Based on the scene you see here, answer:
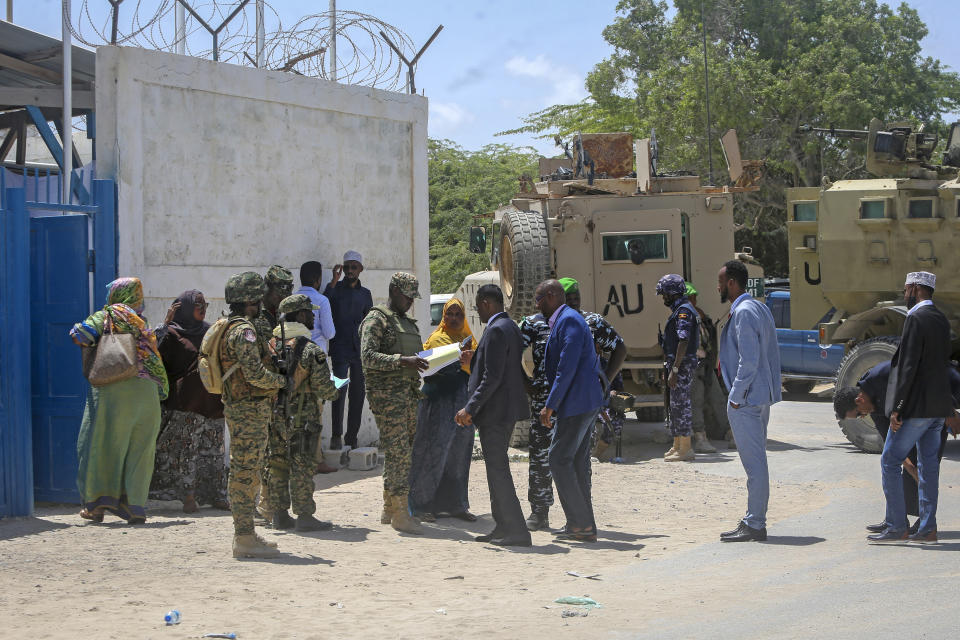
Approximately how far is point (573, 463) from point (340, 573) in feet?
5.94

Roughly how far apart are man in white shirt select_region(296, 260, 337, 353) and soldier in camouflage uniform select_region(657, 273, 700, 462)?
10.5 feet

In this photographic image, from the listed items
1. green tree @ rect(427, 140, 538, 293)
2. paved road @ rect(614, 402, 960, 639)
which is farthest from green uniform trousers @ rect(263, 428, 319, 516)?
green tree @ rect(427, 140, 538, 293)

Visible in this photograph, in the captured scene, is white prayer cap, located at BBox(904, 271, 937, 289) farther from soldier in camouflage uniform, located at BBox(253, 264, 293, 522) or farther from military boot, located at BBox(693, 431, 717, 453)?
military boot, located at BBox(693, 431, 717, 453)

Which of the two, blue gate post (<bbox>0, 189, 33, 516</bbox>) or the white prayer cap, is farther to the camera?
blue gate post (<bbox>0, 189, 33, 516</bbox>)

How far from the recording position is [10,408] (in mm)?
7582

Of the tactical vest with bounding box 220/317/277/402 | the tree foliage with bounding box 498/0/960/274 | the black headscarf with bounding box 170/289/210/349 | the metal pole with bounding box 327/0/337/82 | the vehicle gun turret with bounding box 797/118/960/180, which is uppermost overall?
the tree foliage with bounding box 498/0/960/274

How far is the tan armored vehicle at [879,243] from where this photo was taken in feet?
37.1

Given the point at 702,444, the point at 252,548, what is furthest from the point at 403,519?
the point at 702,444

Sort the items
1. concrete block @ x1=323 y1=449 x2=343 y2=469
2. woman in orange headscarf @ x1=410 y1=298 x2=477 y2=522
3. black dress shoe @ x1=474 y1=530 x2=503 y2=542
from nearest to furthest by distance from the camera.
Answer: black dress shoe @ x1=474 y1=530 x2=503 y2=542, woman in orange headscarf @ x1=410 y1=298 x2=477 y2=522, concrete block @ x1=323 y1=449 x2=343 y2=469

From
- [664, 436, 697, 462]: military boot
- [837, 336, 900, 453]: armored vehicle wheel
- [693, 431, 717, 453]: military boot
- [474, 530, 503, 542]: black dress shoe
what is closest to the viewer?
[474, 530, 503, 542]: black dress shoe

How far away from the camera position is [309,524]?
24.4ft

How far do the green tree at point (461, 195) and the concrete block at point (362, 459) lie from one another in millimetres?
15430

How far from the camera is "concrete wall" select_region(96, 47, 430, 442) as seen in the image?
9172mm

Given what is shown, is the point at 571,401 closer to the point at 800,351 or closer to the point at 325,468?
the point at 325,468
